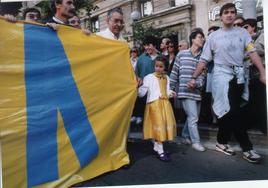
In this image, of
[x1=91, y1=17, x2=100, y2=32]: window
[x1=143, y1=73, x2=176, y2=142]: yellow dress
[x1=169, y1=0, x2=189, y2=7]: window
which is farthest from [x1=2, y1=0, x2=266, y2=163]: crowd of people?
[x1=169, y1=0, x2=189, y2=7]: window

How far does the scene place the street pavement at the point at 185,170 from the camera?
335 centimetres

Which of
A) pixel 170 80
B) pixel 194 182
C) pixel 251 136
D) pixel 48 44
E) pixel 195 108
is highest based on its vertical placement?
pixel 48 44

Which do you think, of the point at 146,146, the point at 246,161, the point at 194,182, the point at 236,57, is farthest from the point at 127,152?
the point at 236,57

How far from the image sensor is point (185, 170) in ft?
11.4

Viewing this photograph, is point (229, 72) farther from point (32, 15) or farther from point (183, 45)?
point (32, 15)

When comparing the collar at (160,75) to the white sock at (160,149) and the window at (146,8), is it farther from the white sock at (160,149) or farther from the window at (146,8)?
the window at (146,8)

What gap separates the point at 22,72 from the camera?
3.13 m

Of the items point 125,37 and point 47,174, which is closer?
point 47,174

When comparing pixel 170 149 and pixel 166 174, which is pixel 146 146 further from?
pixel 166 174

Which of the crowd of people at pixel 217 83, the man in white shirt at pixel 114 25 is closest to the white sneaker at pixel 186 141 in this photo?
the crowd of people at pixel 217 83

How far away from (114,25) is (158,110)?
930mm

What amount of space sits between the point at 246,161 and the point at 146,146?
998mm

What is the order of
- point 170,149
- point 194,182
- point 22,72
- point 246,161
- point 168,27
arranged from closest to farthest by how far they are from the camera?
point 22,72, point 194,182, point 246,161, point 170,149, point 168,27

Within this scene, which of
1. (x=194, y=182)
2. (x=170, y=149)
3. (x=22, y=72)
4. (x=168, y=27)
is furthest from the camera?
(x=168, y=27)
